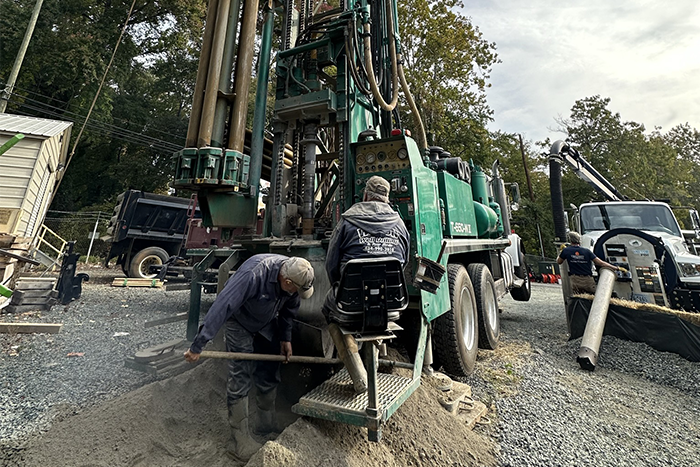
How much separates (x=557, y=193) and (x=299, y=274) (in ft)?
33.7

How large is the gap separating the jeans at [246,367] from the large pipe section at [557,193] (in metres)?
9.12

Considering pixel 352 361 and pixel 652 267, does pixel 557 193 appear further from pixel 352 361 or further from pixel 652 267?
pixel 352 361

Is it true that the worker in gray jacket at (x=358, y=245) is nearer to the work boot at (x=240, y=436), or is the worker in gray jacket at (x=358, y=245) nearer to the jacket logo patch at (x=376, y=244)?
the jacket logo patch at (x=376, y=244)

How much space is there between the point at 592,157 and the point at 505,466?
3056cm

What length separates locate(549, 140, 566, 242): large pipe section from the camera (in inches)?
384

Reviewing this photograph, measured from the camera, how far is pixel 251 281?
2.57 metres

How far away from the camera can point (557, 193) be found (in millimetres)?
10164

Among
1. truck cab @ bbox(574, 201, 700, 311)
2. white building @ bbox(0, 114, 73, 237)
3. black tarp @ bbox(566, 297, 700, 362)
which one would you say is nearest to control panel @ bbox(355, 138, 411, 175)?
black tarp @ bbox(566, 297, 700, 362)

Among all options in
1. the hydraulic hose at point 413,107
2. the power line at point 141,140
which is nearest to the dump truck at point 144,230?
the hydraulic hose at point 413,107

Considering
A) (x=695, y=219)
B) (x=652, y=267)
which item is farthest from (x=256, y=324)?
(x=695, y=219)

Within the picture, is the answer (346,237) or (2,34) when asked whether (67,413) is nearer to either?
(346,237)

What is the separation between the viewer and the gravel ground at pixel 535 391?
281 cm

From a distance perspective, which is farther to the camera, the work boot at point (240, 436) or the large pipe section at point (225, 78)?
the large pipe section at point (225, 78)

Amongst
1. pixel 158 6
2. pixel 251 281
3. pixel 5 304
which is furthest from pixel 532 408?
pixel 158 6
